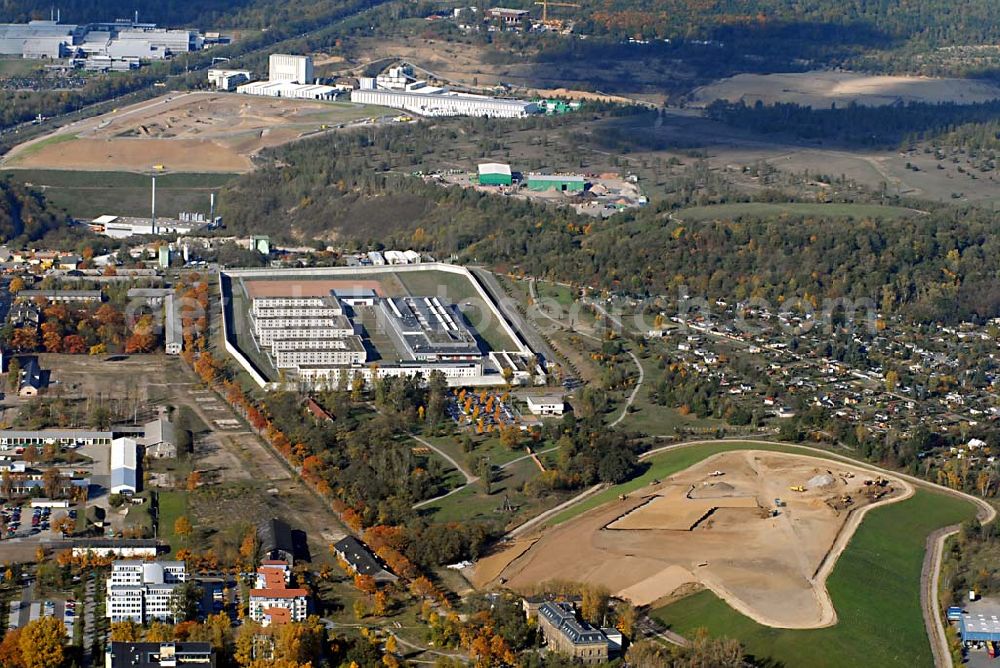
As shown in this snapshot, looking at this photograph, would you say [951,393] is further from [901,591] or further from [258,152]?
[258,152]

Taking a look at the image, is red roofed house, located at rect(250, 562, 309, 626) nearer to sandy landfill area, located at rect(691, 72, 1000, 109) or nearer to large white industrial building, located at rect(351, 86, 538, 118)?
large white industrial building, located at rect(351, 86, 538, 118)

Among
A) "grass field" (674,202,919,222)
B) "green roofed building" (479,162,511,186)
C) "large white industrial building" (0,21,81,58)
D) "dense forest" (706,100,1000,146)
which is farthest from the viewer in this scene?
"large white industrial building" (0,21,81,58)

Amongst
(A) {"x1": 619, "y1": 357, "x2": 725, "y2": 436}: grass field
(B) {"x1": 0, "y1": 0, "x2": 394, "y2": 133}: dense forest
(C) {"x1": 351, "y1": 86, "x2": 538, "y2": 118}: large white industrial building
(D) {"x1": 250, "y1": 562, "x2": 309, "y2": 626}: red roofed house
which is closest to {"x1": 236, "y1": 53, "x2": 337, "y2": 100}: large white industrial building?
(C) {"x1": 351, "y1": 86, "x2": 538, "y2": 118}: large white industrial building

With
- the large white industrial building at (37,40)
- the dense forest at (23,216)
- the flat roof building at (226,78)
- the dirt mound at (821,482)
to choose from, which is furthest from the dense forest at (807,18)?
the dirt mound at (821,482)

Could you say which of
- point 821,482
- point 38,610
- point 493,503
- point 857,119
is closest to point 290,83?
point 857,119

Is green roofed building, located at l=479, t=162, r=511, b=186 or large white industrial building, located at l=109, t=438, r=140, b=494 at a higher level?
green roofed building, located at l=479, t=162, r=511, b=186

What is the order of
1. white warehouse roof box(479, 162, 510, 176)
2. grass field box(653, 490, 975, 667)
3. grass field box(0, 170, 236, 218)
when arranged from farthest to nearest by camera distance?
white warehouse roof box(479, 162, 510, 176)
grass field box(0, 170, 236, 218)
grass field box(653, 490, 975, 667)

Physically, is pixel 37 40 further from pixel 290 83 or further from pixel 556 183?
pixel 556 183

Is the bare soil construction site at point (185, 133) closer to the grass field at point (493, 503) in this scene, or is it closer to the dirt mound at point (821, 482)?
the grass field at point (493, 503)
